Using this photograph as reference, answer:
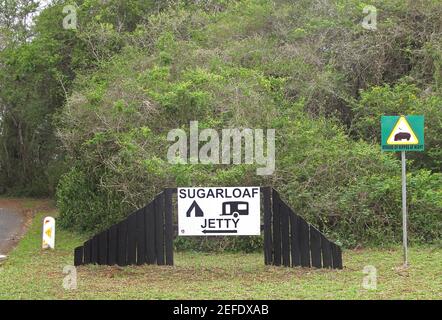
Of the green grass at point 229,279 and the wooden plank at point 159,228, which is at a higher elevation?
the wooden plank at point 159,228

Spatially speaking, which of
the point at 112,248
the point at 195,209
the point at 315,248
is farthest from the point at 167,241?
the point at 315,248

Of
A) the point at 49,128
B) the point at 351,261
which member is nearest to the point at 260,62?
the point at 351,261

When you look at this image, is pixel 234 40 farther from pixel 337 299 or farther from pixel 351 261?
pixel 337 299

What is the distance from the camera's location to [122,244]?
11586 mm

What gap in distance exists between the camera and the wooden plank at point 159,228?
11531 millimetres

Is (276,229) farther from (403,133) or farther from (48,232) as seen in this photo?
(48,232)

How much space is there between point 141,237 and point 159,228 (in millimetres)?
344

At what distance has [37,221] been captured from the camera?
2345 cm

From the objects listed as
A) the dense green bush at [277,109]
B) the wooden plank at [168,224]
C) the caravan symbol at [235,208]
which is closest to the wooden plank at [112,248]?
the wooden plank at [168,224]

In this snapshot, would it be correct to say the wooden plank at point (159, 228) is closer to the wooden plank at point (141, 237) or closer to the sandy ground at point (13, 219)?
the wooden plank at point (141, 237)

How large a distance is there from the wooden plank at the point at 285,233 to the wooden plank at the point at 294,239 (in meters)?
0.07

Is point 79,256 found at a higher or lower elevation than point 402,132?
lower

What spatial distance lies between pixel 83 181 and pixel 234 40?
21.6ft

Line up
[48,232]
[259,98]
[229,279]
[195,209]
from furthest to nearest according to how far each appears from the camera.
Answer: [259,98]
[48,232]
[195,209]
[229,279]
